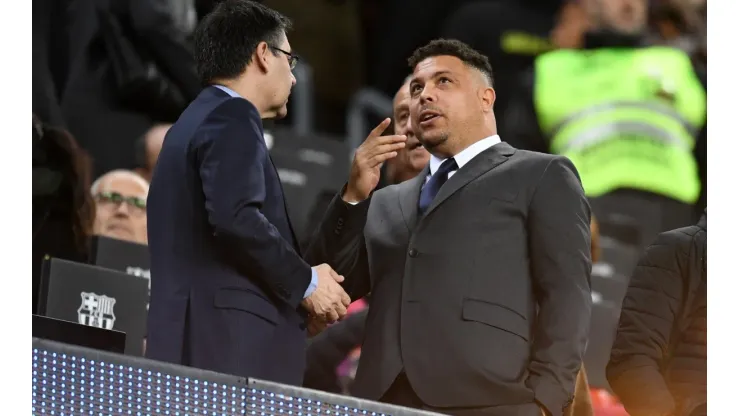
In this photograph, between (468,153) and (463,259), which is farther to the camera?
(468,153)

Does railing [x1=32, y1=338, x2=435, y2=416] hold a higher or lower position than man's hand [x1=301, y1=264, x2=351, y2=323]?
lower

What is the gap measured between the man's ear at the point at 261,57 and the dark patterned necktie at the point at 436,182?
58 cm

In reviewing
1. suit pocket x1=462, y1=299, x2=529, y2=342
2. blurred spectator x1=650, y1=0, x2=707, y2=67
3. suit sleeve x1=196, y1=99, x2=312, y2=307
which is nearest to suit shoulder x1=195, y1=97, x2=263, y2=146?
suit sleeve x1=196, y1=99, x2=312, y2=307

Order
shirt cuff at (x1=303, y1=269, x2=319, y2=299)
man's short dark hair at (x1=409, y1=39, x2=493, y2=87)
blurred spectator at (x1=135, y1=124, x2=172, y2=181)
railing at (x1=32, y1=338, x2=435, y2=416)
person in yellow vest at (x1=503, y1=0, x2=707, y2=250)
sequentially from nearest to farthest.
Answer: railing at (x1=32, y1=338, x2=435, y2=416)
shirt cuff at (x1=303, y1=269, x2=319, y2=299)
man's short dark hair at (x1=409, y1=39, x2=493, y2=87)
blurred spectator at (x1=135, y1=124, x2=172, y2=181)
person in yellow vest at (x1=503, y1=0, x2=707, y2=250)

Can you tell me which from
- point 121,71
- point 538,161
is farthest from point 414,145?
point 121,71

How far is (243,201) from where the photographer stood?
4.81 metres

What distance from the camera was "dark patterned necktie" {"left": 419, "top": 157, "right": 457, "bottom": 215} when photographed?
5.11 metres

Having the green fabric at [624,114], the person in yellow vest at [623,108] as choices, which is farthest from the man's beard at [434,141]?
the green fabric at [624,114]

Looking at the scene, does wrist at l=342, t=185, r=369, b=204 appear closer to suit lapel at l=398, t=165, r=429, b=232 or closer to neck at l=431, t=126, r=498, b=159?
suit lapel at l=398, t=165, r=429, b=232

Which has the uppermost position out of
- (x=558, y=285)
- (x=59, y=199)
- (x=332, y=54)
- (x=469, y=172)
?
(x=469, y=172)

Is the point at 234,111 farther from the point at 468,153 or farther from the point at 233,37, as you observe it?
the point at 468,153

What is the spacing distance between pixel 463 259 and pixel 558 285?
0.91 ft

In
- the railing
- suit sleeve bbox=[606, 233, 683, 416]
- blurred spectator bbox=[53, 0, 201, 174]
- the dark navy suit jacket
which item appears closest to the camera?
the railing
